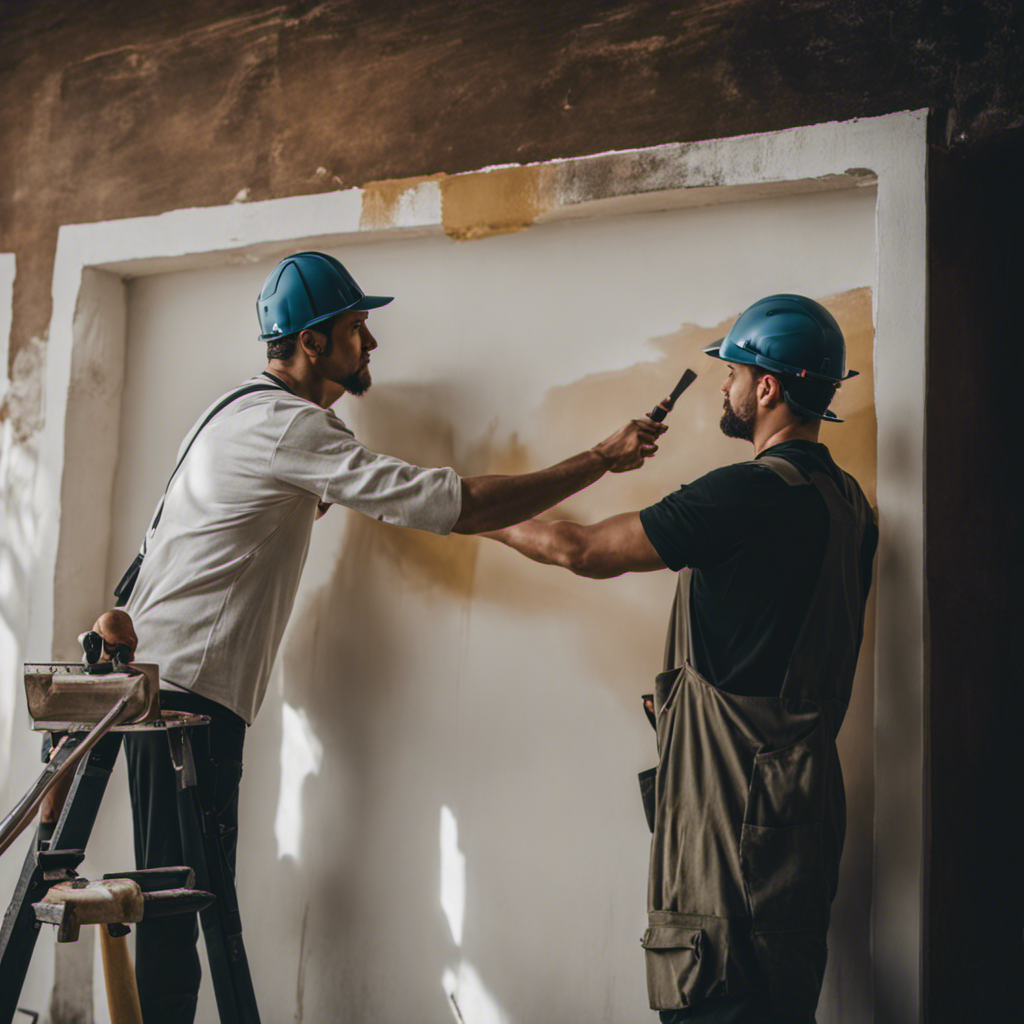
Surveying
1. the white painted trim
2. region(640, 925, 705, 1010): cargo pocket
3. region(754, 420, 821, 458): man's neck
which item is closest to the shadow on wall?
the white painted trim

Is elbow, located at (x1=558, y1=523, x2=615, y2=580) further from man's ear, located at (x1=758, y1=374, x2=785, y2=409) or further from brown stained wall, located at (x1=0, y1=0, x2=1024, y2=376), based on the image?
brown stained wall, located at (x1=0, y1=0, x2=1024, y2=376)

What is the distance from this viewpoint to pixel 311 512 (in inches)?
90.1

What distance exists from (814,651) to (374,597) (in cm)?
127

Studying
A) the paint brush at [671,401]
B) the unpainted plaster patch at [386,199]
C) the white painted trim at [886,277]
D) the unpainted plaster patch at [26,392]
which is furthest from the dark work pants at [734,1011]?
the unpainted plaster patch at [26,392]

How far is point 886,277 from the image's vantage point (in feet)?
7.17

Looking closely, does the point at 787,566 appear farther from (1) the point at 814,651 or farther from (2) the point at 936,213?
(2) the point at 936,213

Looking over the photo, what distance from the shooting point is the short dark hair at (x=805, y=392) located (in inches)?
79.4

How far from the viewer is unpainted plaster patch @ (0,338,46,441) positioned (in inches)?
119

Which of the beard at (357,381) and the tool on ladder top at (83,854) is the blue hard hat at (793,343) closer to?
the beard at (357,381)

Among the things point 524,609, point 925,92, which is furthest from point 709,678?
point 925,92

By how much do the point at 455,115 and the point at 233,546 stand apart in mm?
1297

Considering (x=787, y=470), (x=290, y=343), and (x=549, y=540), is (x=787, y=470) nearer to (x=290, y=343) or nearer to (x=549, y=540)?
(x=549, y=540)

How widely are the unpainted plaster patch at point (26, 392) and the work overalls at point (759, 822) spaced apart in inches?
85.1

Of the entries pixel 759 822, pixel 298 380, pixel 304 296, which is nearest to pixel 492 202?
pixel 304 296
